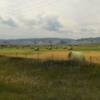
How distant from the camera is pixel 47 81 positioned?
22.7 metres

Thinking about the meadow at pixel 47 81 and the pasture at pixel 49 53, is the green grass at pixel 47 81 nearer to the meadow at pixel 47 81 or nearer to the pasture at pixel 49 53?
the meadow at pixel 47 81

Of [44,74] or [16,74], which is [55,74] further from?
[16,74]

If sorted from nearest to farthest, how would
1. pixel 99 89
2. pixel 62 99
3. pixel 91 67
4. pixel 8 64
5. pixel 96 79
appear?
pixel 62 99 → pixel 99 89 → pixel 96 79 → pixel 91 67 → pixel 8 64

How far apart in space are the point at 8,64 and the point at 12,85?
1217 cm

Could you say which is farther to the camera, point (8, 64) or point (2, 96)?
point (8, 64)

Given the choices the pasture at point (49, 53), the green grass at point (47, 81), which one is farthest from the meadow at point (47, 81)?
the pasture at point (49, 53)

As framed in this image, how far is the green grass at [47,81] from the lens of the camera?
1639 centimetres

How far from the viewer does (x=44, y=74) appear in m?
26.2

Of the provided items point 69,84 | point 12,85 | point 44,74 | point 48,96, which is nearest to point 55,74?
point 44,74

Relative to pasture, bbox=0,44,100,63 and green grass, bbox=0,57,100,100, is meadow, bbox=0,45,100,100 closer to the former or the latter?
green grass, bbox=0,57,100,100

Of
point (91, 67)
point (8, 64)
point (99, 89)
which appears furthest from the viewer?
point (8, 64)

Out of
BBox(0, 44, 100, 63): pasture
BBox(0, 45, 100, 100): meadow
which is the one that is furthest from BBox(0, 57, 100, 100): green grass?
BBox(0, 44, 100, 63): pasture

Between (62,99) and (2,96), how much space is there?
2889 mm

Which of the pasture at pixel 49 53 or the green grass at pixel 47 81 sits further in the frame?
the pasture at pixel 49 53
